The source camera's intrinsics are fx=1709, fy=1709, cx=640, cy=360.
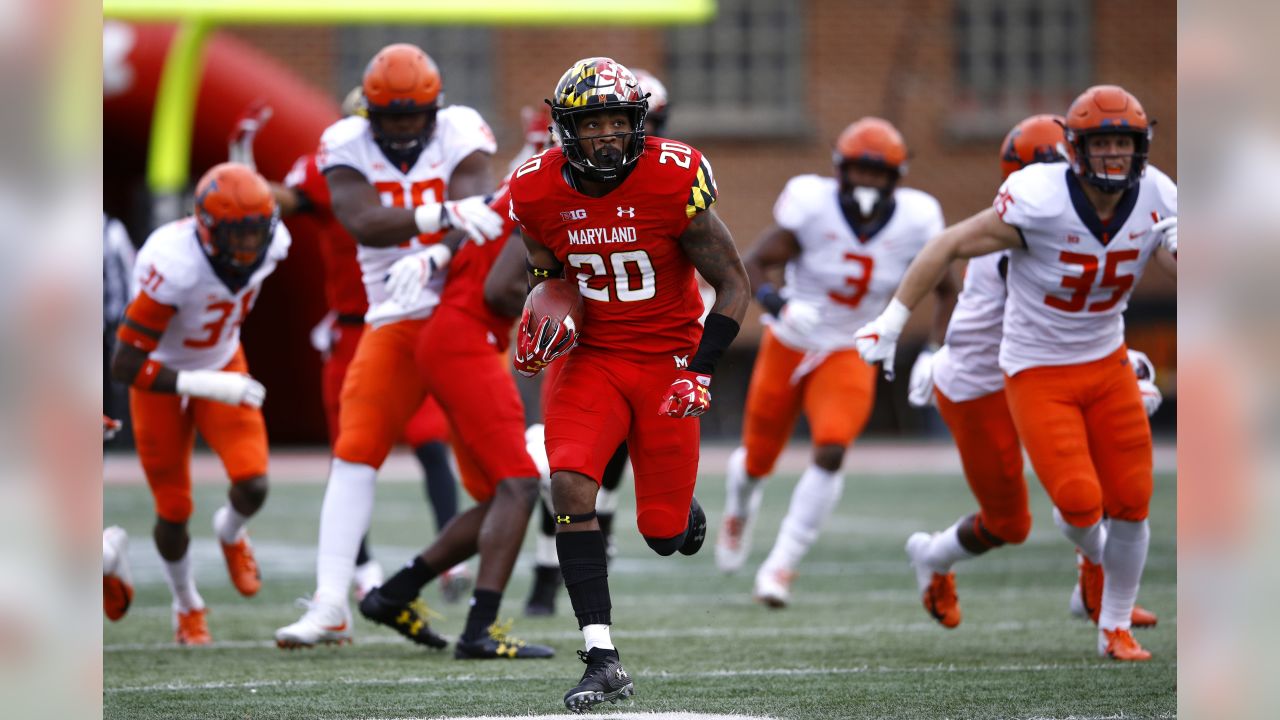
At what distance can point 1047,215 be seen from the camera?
5.09 meters

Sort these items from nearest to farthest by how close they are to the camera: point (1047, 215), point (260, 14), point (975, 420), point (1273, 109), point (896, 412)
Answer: point (1273, 109) < point (1047, 215) < point (975, 420) < point (260, 14) < point (896, 412)

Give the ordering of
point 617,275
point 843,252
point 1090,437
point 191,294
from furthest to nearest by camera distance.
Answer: point 843,252
point 191,294
point 1090,437
point 617,275

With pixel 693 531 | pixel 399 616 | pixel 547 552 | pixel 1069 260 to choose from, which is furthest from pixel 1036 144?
pixel 399 616

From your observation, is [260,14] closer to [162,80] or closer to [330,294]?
[162,80]

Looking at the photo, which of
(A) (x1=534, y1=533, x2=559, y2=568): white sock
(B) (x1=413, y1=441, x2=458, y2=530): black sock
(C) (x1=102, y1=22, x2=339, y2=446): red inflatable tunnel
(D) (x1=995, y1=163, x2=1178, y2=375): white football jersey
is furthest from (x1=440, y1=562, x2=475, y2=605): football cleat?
(C) (x1=102, y1=22, x2=339, y2=446): red inflatable tunnel

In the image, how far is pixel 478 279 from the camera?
5742 mm

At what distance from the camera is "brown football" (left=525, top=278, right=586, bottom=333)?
4480mm

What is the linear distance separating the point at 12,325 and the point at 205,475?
37.3ft

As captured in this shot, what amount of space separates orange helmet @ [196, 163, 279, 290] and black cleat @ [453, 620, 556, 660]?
62.2 inches

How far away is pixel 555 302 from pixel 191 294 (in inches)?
78.8

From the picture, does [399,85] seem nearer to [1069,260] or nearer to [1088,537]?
[1069,260]

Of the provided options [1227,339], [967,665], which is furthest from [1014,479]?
[1227,339]

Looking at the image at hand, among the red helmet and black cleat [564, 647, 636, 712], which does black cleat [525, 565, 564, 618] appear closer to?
the red helmet

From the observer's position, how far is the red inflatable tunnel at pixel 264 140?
13656mm
